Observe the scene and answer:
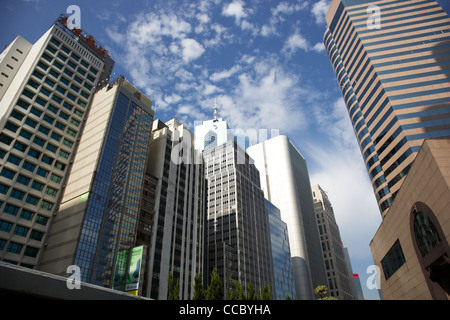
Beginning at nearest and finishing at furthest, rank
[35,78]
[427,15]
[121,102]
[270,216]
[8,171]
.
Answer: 1. [8,171]
2. [35,78]
3. [121,102]
4. [427,15]
5. [270,216]

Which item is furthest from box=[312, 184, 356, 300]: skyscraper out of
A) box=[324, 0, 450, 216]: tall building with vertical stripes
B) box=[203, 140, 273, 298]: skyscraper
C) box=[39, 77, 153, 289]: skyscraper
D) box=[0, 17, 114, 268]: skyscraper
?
box=[0, 17, 114, 268]: skyscraper

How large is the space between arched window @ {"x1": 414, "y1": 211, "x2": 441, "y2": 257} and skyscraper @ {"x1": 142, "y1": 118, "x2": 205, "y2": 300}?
54265mm

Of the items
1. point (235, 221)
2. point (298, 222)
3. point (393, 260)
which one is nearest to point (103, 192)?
point (393, 260)

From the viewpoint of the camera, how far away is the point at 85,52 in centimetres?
8419

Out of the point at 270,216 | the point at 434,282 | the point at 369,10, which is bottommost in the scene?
the point at 434,282

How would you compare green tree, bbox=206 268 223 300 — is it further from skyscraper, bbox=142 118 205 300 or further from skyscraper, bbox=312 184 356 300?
skyscraper, bbox=312 184 356 300

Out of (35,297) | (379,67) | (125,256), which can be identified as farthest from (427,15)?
(35,297)

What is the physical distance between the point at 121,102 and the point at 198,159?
110 feet

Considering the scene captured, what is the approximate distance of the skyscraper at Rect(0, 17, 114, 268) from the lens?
2285 inches

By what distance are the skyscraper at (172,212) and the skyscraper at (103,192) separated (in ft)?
22.9

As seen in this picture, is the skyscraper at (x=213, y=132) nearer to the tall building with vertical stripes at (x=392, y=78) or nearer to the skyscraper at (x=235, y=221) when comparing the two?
the skyscraper at (x=235, y=221)

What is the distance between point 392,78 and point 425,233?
64043 millimetres

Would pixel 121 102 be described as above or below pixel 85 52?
below

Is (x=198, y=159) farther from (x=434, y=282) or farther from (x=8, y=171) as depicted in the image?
(x=434, y=282)
